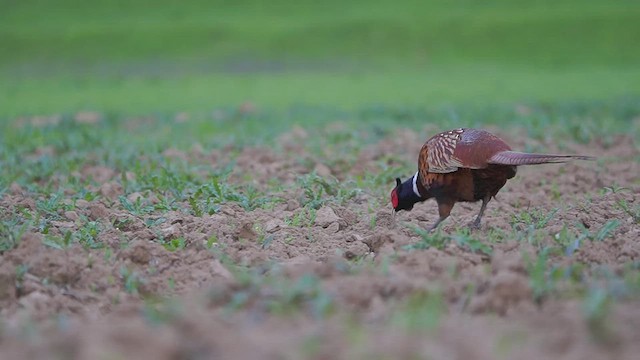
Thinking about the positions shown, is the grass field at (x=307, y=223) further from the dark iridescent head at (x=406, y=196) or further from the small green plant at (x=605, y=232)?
the dark iridescent head at (x=406, y=196)

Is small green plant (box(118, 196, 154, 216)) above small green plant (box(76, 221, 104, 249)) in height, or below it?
below

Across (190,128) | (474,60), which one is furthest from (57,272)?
(474,60)

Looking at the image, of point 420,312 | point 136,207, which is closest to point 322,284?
point 420,312

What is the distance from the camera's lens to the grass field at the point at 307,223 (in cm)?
329

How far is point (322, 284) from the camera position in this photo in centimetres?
405

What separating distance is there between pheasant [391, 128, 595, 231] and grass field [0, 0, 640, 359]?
277 millimetres

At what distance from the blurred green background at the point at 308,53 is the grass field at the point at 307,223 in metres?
0.26

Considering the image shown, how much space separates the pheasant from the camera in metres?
6.26

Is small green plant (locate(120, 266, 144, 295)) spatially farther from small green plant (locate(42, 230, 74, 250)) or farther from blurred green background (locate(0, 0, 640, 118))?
blurred green background (locate(0, 0, 640, 118))

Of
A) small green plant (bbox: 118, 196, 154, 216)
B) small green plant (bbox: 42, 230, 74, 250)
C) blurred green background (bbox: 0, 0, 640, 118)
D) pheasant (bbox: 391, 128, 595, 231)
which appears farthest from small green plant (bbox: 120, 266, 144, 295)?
blurred green background (bbox: 0, 0, 640, 118)

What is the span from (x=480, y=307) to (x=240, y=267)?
5.91 ft

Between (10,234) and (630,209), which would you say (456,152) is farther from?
(10,234)

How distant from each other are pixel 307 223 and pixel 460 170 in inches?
48.8

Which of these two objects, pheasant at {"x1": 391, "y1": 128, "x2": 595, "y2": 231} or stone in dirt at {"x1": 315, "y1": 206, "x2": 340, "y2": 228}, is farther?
A: stone in dirt at {"x1": 315, "y1": 206, "x2": 340, "y2": 228}
